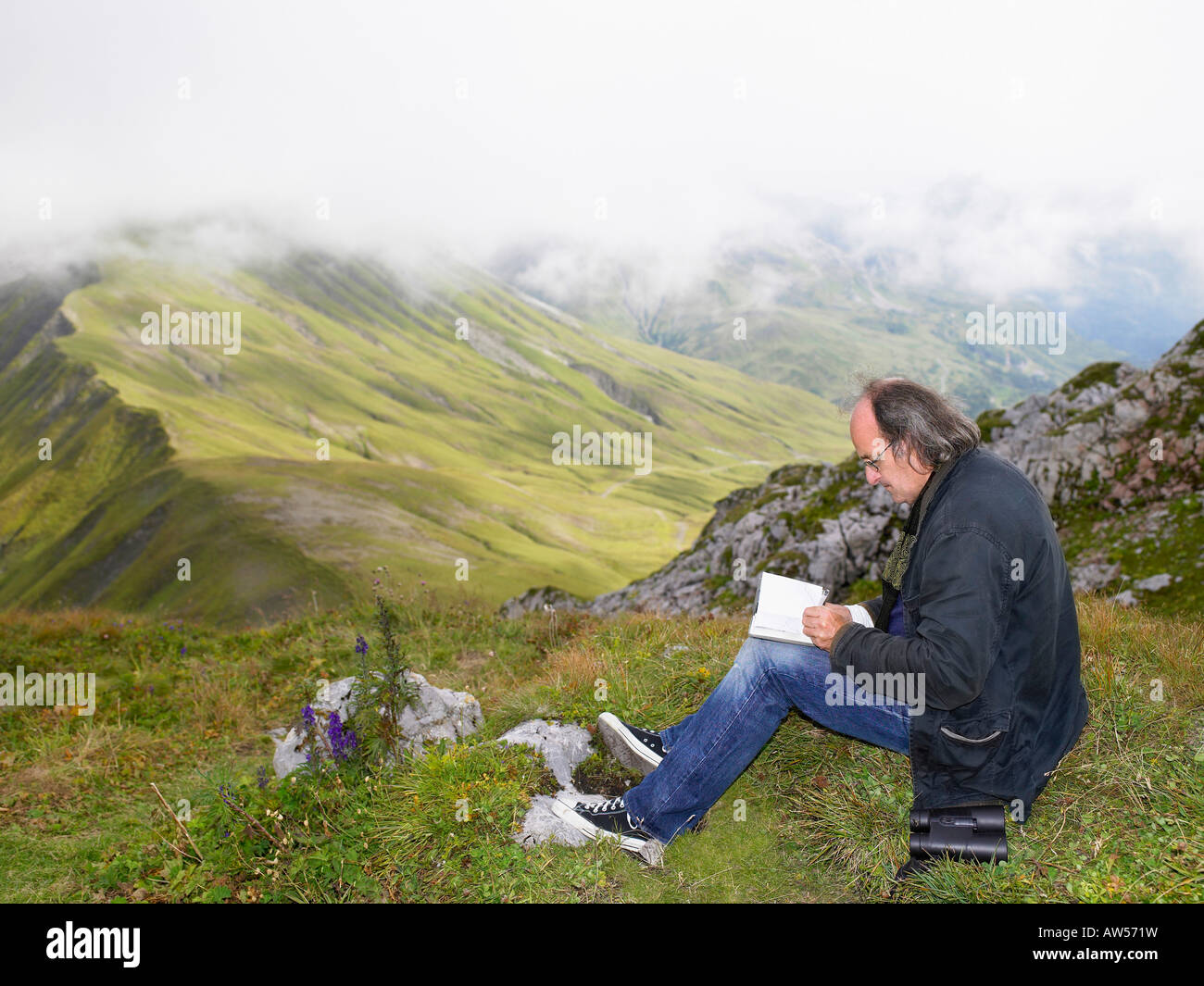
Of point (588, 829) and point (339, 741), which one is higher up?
point (339, 741)

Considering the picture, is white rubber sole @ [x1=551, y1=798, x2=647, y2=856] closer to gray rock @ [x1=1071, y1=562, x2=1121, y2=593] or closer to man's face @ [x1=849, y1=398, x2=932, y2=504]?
man's face @ [x1=849, y1=398, x2=932, y2=504]

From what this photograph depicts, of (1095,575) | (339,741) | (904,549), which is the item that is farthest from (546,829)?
(1095,575)

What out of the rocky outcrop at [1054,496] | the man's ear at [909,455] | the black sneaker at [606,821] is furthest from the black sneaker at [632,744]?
the rocky outcrop at [1054,496]

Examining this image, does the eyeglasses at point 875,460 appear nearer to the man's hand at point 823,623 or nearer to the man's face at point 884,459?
the man's face at point 884,459

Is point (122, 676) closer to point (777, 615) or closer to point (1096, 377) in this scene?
point (777, 615)

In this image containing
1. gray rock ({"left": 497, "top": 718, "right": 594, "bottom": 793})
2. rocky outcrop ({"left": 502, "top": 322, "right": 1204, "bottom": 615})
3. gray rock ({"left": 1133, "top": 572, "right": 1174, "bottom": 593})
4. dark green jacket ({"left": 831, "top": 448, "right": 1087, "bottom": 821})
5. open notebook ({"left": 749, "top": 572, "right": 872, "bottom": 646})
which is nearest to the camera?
dark green jacket ({"left": 831, "top": 448, "right": 1087, "bottom": 821})

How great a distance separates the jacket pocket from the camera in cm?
409

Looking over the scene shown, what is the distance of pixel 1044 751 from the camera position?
4.35 metres

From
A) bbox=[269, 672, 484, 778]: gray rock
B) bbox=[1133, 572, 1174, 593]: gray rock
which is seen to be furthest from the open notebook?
bbox=[1133, 572, 1174, 593]: gray rock

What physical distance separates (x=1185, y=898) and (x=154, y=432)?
125 metres

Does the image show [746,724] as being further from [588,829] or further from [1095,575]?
[1095,575]

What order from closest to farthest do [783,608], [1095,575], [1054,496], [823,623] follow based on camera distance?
[823,623] < [783,608] < [1095,575] < [1054,496]

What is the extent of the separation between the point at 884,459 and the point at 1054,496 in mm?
17192

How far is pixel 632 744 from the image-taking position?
5875 millimetres
